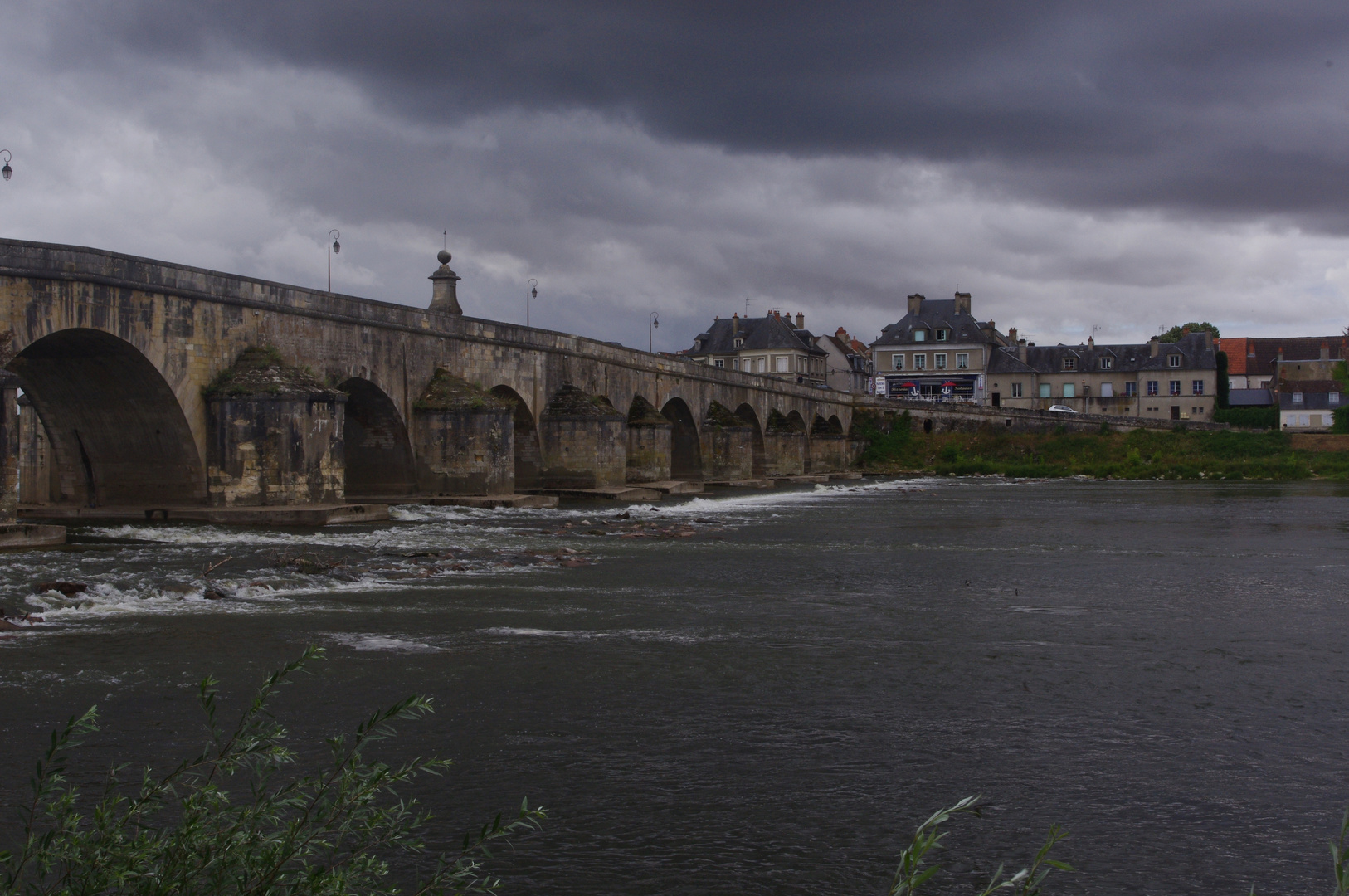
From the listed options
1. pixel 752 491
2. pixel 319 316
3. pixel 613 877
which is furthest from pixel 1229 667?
pixel 752 491

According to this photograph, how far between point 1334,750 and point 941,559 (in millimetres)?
11327

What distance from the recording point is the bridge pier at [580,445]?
34.4m

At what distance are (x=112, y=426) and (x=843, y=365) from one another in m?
75.1

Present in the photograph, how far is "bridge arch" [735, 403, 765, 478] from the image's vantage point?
53734 mm

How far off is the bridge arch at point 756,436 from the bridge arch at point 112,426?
108 ft

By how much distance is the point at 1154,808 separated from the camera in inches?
235

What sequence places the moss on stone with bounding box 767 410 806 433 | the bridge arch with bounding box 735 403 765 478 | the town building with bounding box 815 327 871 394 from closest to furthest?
the bridge arch with bounding box 735 403 765 478, the moss on stone with bounding box 767 410 806 433, the town building with bounding box 815 327 871 394

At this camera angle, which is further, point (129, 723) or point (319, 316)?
point (319, 316)

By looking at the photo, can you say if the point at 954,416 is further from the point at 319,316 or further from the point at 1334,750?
the point at 1334,750

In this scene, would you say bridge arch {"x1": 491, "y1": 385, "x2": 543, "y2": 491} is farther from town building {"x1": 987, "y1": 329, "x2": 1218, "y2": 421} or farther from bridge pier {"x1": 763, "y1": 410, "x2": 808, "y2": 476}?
town building {"x1": 987, "y1": 329, "x2": 1218, "y2": 421}

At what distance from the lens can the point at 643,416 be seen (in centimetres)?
4084

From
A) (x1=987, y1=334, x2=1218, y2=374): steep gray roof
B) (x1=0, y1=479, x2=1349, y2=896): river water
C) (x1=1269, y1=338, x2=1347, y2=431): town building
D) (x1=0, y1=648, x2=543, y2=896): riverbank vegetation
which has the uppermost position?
(x1=987, y1=334, x2=1218, y2=374): steep gray roof

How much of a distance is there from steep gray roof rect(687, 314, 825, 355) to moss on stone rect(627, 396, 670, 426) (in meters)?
43.4

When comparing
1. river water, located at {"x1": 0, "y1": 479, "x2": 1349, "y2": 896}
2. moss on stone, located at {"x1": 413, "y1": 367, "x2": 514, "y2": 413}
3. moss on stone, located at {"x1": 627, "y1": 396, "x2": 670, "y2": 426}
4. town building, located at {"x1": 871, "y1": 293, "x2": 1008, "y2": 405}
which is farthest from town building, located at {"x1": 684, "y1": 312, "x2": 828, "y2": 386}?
river water, located at {"x1": 0, "y1": 479, "x2": 1349, "y2": 896}
